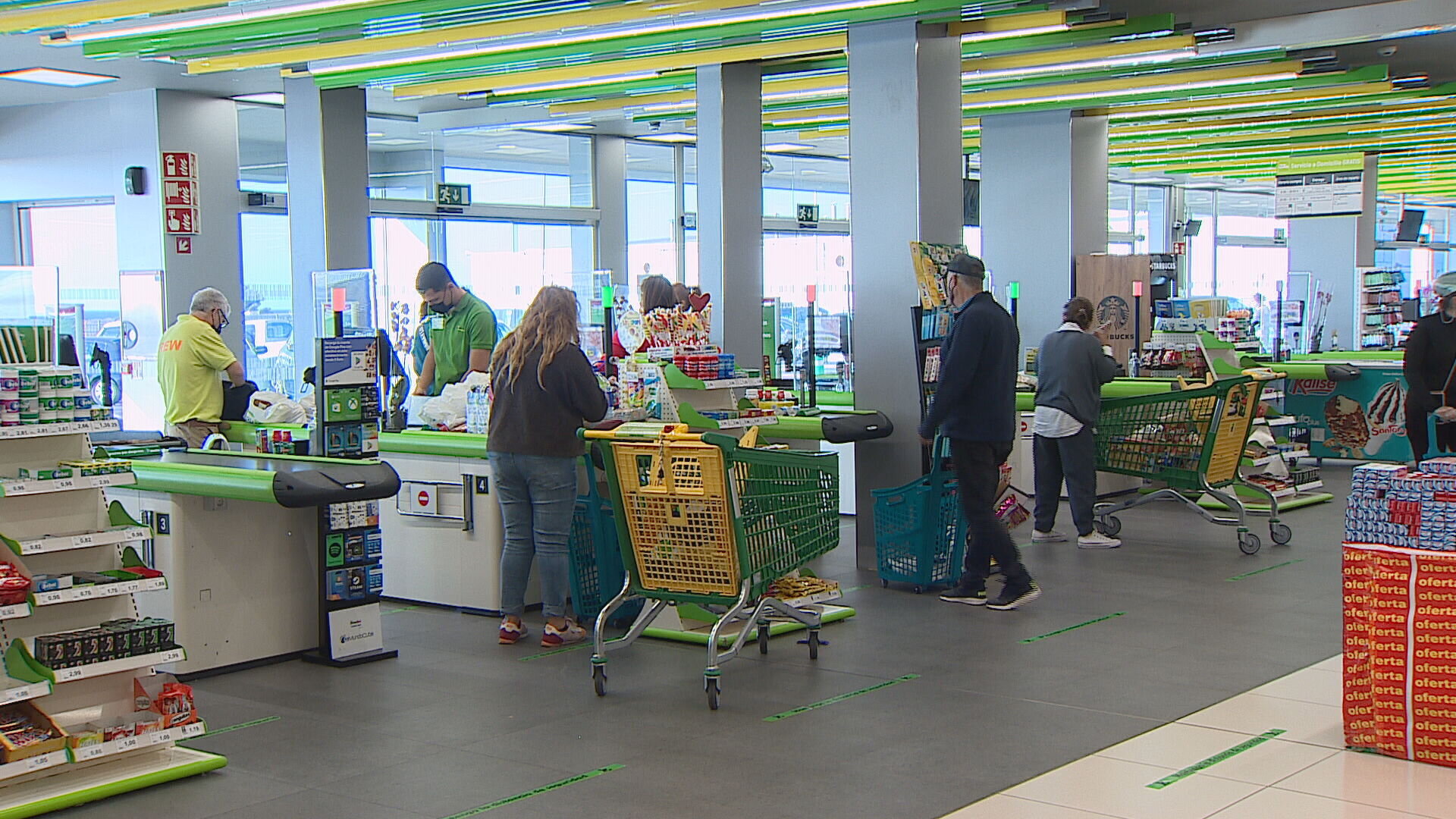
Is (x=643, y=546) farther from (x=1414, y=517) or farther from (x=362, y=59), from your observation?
(x=362, y=59)

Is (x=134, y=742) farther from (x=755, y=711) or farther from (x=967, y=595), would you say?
(x=967, y=595)

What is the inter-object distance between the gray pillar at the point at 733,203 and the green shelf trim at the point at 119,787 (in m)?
6.06

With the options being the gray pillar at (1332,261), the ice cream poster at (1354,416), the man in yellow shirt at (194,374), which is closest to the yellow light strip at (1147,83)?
the ice cream poster at (1354,416)

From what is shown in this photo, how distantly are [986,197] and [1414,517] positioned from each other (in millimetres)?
9285

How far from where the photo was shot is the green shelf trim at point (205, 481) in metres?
5.58

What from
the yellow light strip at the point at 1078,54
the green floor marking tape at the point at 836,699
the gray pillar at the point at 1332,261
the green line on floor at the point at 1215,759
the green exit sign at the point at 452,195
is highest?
the yellow light strip at the point at 1078,54

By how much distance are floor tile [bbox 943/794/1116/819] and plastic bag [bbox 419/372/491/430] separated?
4103 millimetres

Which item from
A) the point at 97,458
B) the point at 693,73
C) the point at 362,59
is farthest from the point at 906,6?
the point at 97,458

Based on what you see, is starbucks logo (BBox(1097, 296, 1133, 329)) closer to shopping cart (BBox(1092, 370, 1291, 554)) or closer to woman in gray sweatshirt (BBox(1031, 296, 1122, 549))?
shopping cart (BBox(1092, 370, 1291, 554))

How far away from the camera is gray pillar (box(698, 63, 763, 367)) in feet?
33.8

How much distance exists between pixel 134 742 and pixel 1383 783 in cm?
395

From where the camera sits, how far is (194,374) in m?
7.47

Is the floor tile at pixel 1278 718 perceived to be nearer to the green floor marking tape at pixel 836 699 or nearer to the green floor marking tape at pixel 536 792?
the green floor marking tape at pixel 836 699

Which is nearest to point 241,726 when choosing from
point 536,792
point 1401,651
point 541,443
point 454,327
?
point 536,792
